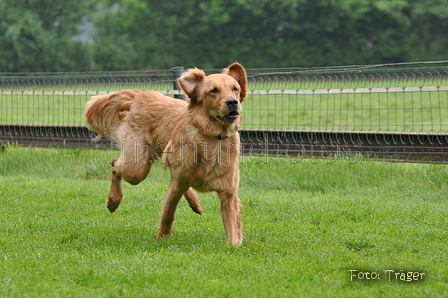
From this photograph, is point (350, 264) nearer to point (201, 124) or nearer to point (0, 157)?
point (201, 124)

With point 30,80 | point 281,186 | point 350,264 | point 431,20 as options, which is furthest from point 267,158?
point 431,20

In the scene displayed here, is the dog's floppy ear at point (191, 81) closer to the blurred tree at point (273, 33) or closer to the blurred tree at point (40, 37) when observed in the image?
the blurred tree at point (40, 37)

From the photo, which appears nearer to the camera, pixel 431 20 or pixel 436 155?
pixel 436 155

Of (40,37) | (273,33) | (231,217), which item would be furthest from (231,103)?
(273,33)

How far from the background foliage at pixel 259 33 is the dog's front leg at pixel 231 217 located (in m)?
32.1

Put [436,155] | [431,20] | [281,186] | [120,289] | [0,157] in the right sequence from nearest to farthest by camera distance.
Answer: [120,289]
[436,155]
[281,186]
[0,157]
[431,20]

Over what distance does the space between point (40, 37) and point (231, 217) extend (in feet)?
108

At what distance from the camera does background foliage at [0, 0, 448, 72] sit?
120 feet

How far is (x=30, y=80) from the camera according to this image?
1053cm

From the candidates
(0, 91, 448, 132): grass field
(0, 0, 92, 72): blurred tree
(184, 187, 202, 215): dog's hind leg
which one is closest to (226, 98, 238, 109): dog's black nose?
(184, 187, 202, 215): dog's hind leg

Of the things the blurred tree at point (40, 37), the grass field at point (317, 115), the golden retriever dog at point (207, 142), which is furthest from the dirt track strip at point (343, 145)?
the blurred tree at point (40, 37)

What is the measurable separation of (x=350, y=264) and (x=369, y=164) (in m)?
3.78

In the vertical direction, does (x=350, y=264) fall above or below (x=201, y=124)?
below

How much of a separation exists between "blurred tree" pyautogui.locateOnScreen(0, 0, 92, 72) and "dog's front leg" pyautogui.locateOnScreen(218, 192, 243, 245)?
2811 cm
